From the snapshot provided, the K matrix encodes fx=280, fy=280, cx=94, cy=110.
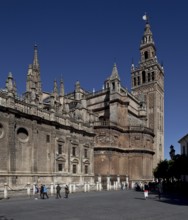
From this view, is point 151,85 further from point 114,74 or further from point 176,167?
point 176,167

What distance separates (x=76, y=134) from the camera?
3991 cm

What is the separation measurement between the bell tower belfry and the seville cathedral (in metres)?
0.26

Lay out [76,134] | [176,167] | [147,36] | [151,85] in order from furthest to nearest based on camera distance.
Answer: [147,36]
[151,85]
[176,167]
[76,134]

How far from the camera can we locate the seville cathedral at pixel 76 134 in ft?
97.2

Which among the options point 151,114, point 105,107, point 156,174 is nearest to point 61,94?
point 105,107

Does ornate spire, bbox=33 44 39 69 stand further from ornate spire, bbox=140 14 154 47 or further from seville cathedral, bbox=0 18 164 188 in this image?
ornate spire, bbox=140 14 154 47

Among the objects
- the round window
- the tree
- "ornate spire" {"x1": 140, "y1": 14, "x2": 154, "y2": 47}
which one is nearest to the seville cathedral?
the round window

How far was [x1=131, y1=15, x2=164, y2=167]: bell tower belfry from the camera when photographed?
229 ft

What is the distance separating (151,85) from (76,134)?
37013 millimetres

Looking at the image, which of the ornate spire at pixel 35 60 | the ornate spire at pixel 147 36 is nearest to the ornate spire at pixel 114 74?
the ornate spire at pixel 35 60

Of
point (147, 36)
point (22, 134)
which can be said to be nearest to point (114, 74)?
point (22, 134)

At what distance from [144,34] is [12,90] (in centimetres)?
5763

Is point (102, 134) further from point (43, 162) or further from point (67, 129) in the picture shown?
point (43, 162)

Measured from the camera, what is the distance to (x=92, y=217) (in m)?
14.5
